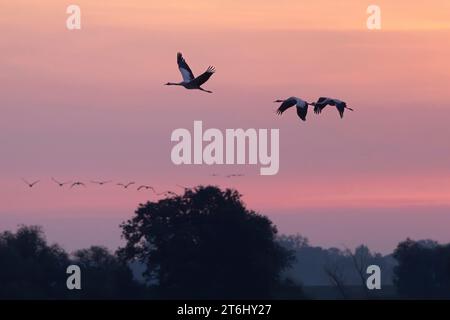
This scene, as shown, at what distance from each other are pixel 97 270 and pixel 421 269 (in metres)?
10.8

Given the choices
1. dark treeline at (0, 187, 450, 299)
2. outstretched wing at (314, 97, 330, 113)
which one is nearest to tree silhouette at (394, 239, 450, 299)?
dark treeline at (0, 187, 450, 299)

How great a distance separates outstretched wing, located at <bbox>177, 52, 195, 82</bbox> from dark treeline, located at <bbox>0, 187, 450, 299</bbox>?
12.3m

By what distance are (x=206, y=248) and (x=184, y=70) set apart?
59.0 feet

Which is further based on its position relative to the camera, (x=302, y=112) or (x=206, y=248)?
(x=206, y=248)

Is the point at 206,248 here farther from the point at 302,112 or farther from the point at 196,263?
the point at 302,112

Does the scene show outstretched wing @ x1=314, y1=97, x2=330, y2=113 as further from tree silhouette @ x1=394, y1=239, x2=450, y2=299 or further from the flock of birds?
tree silhouette @ x1=394, y1=239, x2=450, y2=299

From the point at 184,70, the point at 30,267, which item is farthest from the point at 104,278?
the point at 184,70

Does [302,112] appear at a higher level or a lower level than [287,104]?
lower

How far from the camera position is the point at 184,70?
160 ft

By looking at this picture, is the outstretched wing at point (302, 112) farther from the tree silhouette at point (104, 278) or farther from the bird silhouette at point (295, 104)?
the tree silhouette at point (104, 278)

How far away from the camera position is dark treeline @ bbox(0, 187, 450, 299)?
62.2 m

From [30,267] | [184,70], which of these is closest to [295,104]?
[184,70]
